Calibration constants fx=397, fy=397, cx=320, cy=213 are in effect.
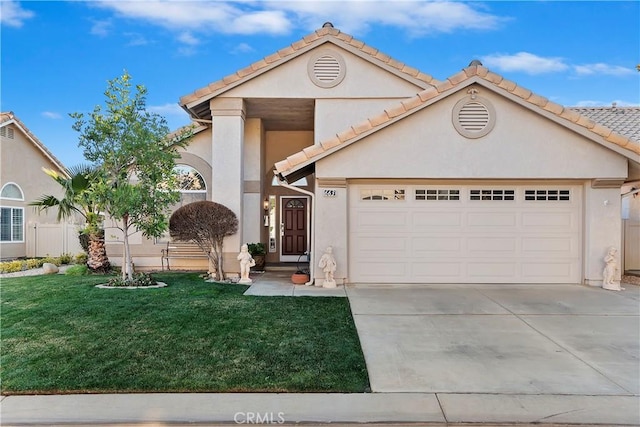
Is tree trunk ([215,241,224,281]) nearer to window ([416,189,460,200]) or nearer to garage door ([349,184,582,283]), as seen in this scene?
garage door ([349,184,582,283])

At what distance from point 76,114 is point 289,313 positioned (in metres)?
7.18

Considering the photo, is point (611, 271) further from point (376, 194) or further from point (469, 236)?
point (376, 194)

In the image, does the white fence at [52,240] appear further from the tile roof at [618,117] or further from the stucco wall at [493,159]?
the tile roof at [618,117]

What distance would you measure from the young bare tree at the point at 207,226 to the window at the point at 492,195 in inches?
264

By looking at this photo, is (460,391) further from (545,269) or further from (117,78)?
(117,78)

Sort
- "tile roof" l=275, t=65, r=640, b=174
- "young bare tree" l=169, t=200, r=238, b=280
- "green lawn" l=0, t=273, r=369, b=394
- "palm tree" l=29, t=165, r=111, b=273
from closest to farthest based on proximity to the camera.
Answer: "green lawn" l=0, t=273, r=369, b=394, "tile roof" l=275, t=65, r=640, b=174, "young bare tree" l=169, t=200, r=238, b=280, "palm tree" l=29, t=165, r=111, b=273

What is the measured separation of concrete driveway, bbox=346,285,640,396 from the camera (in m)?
4.53

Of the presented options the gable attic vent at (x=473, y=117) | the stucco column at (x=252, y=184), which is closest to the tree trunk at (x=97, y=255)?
the stucco column at (x=252, y=184)

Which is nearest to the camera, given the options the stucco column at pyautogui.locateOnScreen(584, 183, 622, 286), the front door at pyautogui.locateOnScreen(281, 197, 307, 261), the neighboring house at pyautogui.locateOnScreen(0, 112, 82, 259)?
the stucco column at pyautogui.locateOnScreen(584, 183, 622, 286)

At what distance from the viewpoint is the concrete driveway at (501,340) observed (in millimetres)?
4527

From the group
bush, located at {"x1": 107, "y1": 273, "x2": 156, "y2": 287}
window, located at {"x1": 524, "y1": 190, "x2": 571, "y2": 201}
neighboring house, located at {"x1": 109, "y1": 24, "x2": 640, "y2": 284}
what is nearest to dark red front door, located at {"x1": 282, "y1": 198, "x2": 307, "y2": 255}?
neighboring house, located at {"x1": 109, "y1": 24, "x2": 640, "y2": 284}

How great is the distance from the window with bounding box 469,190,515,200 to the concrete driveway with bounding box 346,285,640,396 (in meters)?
2.38

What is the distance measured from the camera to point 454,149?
9836 millimetres

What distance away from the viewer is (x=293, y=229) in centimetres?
1541
